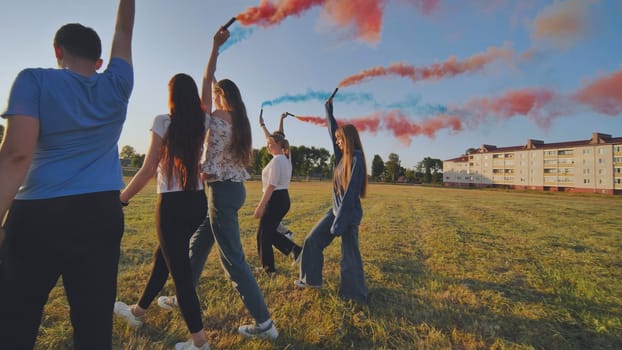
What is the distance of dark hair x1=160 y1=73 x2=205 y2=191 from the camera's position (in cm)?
274

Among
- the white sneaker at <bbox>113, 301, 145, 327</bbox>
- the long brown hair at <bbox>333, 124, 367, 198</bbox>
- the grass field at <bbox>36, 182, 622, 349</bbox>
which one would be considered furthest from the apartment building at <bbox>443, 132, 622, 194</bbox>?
the white sneaker at <bbox>113, 301, 145, 327</bbox>

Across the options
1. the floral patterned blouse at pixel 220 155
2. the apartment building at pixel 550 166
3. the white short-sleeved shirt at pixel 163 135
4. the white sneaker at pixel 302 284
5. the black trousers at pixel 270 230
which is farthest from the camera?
the apartment building at pixel 550 166

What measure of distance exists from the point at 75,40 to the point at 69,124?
58 centimetres

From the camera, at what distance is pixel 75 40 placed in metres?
1.80

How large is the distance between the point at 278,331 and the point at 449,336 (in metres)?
2.00

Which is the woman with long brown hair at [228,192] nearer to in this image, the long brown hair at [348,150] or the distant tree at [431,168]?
the long brown hair at [348,150]

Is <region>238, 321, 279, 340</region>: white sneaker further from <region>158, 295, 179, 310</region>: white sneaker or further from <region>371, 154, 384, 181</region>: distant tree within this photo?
<region>371, 154, 384, 181</region>: distant tree

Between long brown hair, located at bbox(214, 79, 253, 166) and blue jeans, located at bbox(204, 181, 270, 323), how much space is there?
1.23ft

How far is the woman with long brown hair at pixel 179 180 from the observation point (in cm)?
274

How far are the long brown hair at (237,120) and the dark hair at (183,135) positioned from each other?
0.46 metres

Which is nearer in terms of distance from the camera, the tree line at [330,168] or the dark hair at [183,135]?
the dark hair at [183,135]

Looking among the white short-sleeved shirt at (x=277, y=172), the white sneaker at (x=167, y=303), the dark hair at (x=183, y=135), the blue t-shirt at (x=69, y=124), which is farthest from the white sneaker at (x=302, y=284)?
the blue t-shirt at (x=69, y=124)

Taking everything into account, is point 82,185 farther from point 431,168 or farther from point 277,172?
point 431,168

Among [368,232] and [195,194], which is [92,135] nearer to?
[195,194]
